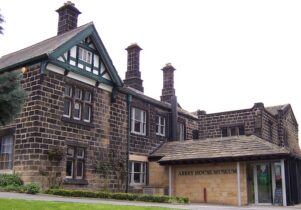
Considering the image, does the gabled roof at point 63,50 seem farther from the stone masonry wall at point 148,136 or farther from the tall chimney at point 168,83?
the tall chimney at point 168,83

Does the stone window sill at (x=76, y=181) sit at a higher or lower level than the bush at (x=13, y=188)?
higher

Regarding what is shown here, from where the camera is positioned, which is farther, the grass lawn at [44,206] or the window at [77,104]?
the window at [77,104]

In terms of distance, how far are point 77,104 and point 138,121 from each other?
5714mm

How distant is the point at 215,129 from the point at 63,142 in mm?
15456

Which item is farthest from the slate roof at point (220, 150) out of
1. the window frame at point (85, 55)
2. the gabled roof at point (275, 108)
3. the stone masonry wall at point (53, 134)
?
the gabled roof at point (275, 108)

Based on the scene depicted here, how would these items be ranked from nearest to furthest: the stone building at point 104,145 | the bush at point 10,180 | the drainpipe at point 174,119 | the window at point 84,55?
the bush at point 10,180
the stone building at point 104,145
the window at point 84,55
the drainpipe at point 174,119

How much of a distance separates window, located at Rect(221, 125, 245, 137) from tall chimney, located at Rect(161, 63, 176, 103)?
16.2ft

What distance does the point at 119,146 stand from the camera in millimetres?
25000

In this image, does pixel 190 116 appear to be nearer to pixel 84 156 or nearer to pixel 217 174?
pixel 217 174

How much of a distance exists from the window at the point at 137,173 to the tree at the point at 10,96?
594 inches

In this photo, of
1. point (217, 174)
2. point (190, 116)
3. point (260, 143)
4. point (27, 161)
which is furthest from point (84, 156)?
point (190, 116)

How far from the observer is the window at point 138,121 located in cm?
2688

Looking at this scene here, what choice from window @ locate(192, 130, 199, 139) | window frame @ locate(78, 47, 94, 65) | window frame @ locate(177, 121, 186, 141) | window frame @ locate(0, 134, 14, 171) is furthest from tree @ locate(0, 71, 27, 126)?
window @ locate(192, 130, 199, 139)

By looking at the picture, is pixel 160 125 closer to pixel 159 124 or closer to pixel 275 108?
pixel 159 124
